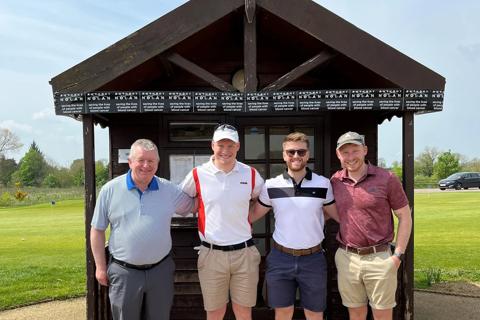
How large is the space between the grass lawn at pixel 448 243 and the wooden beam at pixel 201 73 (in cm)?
528

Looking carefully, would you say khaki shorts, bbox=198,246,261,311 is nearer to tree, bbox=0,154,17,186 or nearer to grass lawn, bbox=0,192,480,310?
grass lawn, bbox=0,192,480,310

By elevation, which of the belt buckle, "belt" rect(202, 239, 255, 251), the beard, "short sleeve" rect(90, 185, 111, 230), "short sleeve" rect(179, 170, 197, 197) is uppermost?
the beard

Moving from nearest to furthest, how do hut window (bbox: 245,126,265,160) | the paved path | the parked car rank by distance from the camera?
hut window (bbox: 245,126,265,160) → the paved path → the parked car

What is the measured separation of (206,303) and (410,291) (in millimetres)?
2112

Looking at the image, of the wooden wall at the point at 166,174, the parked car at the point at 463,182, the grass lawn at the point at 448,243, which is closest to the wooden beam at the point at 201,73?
the wooden wall at the point at 166,174

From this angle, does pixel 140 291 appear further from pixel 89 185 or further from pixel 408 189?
pixel 408 189

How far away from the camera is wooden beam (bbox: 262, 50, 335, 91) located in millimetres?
4180

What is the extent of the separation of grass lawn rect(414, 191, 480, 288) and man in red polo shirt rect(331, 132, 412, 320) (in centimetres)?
444

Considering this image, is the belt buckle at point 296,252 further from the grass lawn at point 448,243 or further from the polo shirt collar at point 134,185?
the grass lawn at point 448,243

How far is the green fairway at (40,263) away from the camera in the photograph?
23.2ft

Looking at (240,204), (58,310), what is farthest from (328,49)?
(58,310)

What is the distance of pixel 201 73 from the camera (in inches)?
166

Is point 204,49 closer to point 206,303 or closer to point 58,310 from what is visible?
point 206,303

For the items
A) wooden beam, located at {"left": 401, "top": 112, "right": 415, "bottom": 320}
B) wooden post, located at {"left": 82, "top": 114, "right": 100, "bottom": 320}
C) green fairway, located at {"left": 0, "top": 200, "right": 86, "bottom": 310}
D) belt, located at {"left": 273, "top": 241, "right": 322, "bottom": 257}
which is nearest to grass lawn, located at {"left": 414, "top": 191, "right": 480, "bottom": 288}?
wooden beam, located at {"left": 401, "top": 112, "right": 415, "bottom": 320}
